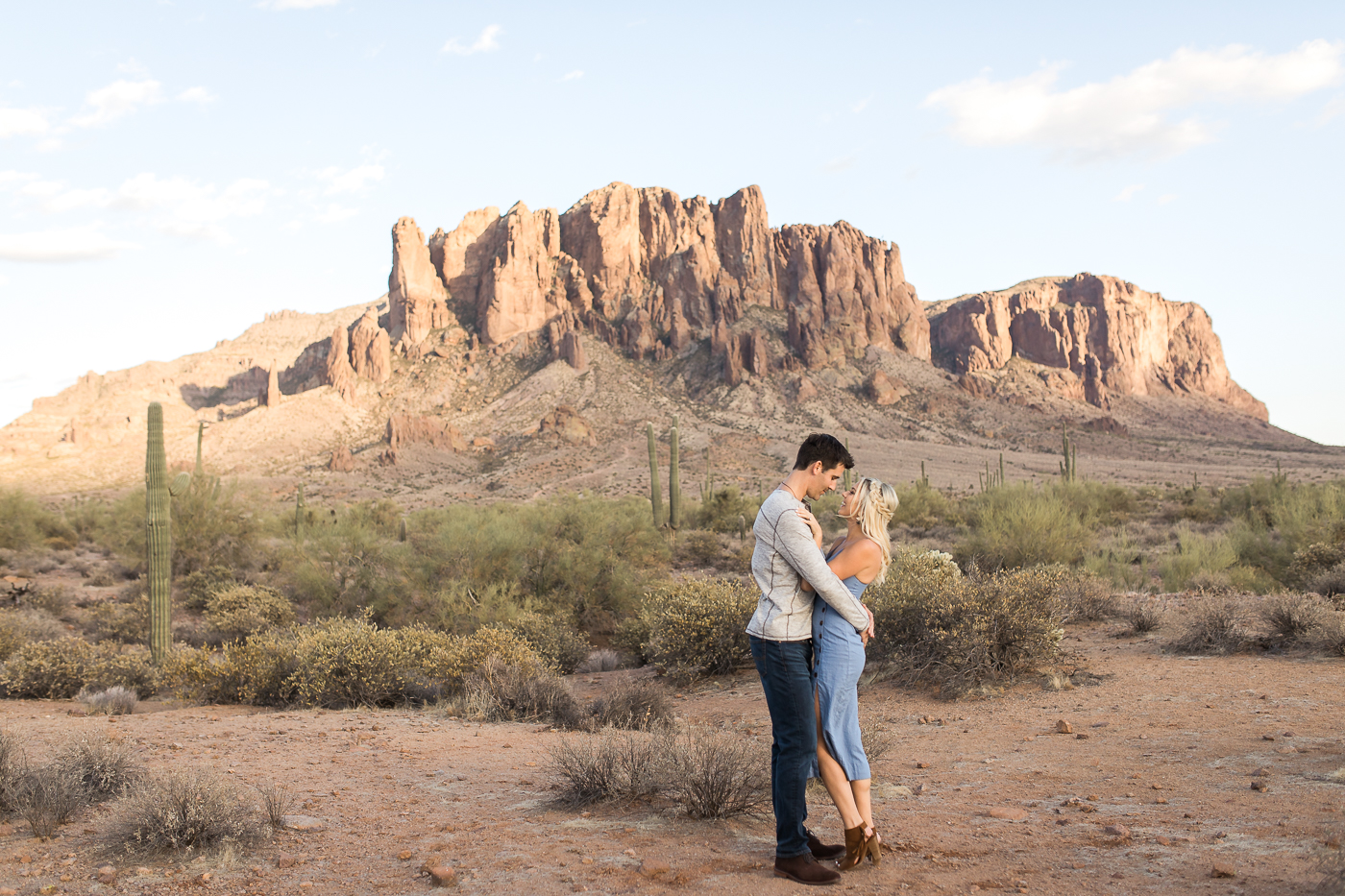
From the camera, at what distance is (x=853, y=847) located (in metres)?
3.99

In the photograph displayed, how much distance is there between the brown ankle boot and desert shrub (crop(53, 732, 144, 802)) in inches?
169

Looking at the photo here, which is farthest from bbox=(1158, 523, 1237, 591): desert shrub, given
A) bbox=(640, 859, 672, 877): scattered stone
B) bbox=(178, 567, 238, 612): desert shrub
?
bbox=(178, 567, 238, 612): desert shrub

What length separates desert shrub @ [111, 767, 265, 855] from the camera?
4.43 metres

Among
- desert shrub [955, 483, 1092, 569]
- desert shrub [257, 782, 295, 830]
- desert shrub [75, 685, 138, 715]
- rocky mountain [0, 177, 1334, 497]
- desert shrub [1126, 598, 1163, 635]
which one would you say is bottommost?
desert shrub [75, 685, 138, 715]

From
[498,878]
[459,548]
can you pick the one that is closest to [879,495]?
[498,878]

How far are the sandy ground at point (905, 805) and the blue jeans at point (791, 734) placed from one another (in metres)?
0.25

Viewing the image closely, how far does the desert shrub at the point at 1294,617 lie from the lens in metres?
8.58

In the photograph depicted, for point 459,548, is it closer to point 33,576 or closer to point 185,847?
point 185,847

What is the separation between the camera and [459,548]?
15336 millimetres

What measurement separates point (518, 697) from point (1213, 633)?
7.29m

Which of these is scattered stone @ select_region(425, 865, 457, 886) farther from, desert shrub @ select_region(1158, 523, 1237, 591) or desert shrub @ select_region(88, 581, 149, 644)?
desert shrub @ select_region(1158, 523, 1237, 591)

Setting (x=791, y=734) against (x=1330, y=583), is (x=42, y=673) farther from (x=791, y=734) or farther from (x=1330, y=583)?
(x=1330, y=583)

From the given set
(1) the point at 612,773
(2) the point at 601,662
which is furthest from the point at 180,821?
(2) the point at 601,662

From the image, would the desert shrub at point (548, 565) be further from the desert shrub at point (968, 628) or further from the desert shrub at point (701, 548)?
the desert shrub at point (968, 628)
